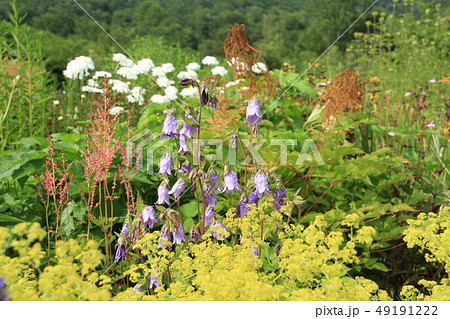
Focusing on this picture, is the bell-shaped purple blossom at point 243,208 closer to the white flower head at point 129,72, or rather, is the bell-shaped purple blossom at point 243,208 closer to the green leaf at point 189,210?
the green leaf at point 189,210

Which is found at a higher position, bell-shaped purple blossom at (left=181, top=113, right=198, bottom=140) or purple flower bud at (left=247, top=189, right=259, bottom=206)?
bell-shaped purple blossom at (left=181, top=113, right=198, bottom=140)

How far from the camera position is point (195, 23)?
8.33 meters

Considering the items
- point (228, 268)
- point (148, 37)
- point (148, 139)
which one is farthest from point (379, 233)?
point (148, 37)

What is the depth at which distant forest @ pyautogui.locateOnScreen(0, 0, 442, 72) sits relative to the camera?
6.86 m

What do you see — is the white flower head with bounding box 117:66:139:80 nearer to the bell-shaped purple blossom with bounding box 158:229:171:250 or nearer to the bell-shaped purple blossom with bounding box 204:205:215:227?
the bell-shaped purple blossom with bounding box 204:205:215:227

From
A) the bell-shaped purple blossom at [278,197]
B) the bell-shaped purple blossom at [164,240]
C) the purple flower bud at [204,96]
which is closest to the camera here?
the bell-shaped purple blossom at [164,240]

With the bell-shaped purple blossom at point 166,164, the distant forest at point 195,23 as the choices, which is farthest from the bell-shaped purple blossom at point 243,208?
the distant forest at point 195,23

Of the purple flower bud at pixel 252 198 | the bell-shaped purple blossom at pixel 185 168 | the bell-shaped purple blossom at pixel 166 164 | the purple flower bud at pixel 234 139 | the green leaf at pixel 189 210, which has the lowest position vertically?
the green leaf at pixel 189 210

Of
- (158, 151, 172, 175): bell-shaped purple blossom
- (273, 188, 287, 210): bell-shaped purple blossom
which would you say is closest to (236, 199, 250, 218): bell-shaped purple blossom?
(273, 188, 287, 210): bell-shaped purple blossom

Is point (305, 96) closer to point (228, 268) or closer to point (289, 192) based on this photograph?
point (289, 192)

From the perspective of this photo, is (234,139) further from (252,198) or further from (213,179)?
(252,198)

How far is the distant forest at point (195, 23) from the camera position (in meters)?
6.86

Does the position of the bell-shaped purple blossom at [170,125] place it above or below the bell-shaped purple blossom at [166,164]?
above

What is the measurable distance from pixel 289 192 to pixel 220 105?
82 centimetres
